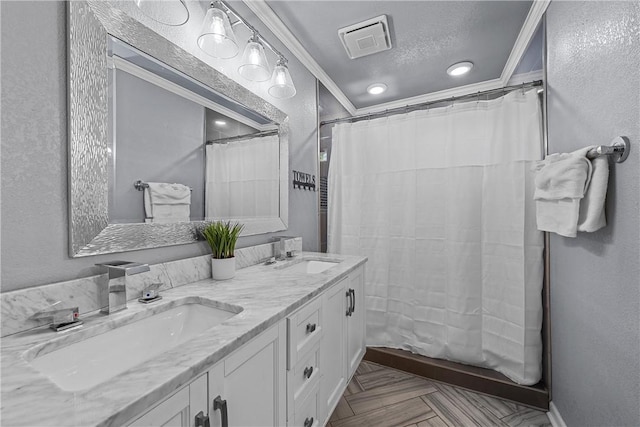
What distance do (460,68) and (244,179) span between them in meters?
2.04

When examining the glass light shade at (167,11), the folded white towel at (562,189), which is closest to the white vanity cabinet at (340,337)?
the folded white towel at (562,189)

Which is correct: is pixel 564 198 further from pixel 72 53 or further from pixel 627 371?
pixel 72 53

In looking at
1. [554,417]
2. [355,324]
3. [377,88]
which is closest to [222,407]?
[355,324]

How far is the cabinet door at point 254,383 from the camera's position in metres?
0.60

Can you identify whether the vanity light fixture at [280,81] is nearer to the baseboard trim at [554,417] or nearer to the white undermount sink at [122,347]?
the white undermount sink at [122,347]

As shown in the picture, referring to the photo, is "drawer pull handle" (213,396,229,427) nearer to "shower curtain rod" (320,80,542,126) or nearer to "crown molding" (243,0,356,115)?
"crown molding" (243,0,356,115)

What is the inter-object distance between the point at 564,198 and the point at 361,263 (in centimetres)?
103

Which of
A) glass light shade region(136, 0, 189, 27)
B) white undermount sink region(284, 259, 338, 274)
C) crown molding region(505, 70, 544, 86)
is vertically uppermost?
crown molding region(505, 70, 544, 86)

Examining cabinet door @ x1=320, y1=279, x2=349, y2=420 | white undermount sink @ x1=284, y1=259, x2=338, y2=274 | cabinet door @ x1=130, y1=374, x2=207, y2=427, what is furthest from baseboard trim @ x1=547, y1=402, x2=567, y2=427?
cabinet door @ x1=130, y1=374, x2=207, y2=427

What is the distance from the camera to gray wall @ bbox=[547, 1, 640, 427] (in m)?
0.85

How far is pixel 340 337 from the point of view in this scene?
52.2 inches

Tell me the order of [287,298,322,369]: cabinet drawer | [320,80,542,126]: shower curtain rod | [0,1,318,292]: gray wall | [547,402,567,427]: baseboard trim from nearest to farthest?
[0,1,318,292]: gray wall < [287,298,322,369]: cabinet drawer < [547,402,567,427]: baseboard trim < [320,80,542,126]: shower curtain rod

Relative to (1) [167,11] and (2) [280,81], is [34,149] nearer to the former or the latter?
(1) [167,11]

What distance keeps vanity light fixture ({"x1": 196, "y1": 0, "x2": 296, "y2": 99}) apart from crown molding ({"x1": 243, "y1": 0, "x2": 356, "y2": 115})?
158mm
